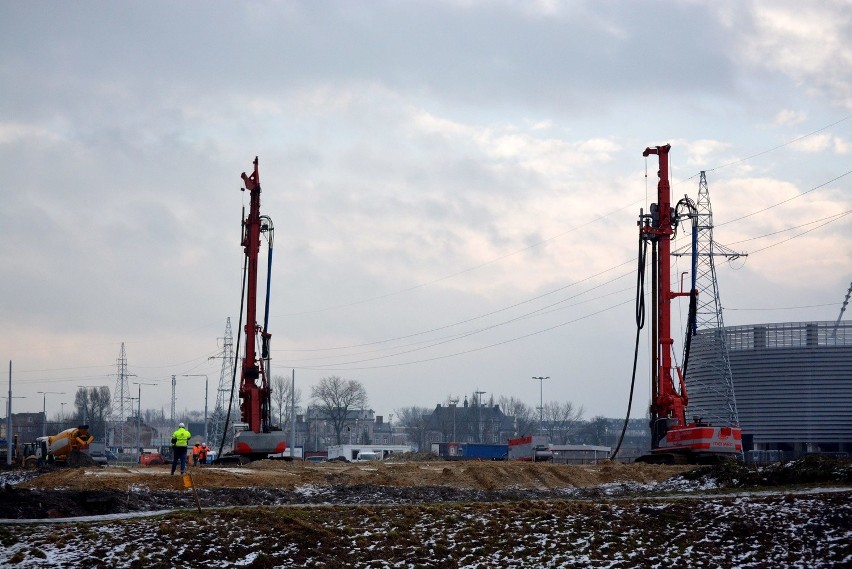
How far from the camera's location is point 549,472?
39.7m

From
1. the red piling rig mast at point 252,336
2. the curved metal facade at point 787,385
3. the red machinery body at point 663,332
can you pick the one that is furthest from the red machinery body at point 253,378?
the curved metal facade at point 787,385

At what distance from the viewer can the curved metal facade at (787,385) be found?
82000mm

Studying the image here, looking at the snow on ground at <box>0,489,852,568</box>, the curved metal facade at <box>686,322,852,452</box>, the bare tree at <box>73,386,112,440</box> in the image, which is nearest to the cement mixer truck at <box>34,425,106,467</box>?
the snow on ground at <box>0,489,852,568</box>

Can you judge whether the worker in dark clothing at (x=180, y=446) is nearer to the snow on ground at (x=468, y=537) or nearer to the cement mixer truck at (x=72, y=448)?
the snow on ground at (x=468, y=537)

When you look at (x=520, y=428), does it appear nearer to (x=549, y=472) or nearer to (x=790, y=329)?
(x=790, y=329)

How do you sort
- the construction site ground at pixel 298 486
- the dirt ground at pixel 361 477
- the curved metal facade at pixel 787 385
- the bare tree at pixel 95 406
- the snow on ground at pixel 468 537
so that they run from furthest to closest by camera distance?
the bare tree at pixel 95 406 → the curved metal facade at pixel 787 385 → the dirt ground at pixel 361 477 → the construction site ground at pixel 298 486 → the snow on ground at pixel 468 537

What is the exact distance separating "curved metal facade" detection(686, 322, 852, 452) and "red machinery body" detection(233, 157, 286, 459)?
43.8 meters

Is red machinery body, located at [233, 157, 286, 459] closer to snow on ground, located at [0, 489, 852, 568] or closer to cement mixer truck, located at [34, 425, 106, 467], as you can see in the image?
cement mixer truck, located at [34, 425, 106, 467]

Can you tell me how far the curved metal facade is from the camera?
8200cm

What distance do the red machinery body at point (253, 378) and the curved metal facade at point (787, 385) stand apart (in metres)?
43.8

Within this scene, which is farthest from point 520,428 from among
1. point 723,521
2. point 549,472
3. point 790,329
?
point 723,521

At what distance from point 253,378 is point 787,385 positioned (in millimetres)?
52668

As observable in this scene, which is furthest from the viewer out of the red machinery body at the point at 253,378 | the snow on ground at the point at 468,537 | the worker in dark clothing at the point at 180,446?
the red machinery body at the point at 253,378

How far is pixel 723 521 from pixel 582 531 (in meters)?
3.40
